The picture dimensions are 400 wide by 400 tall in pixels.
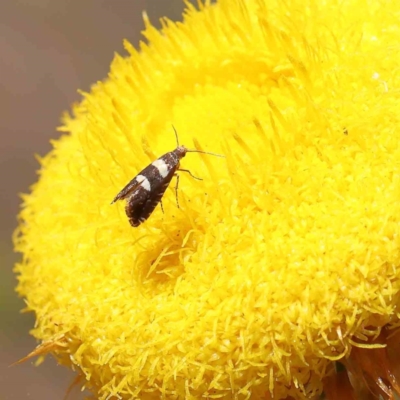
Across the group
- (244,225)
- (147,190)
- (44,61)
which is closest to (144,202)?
(147,190)

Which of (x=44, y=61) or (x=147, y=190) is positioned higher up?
(x=44, y=61)

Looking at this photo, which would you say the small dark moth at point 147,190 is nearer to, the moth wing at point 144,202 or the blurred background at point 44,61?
the moth wing at point 144,202

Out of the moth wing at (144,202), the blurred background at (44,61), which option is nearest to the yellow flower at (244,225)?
the moth wing at (144,202)

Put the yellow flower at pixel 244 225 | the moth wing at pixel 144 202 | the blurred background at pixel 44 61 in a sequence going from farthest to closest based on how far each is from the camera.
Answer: the blurred background at pixel 44 61 < the moth wing at pixel 144 202 < the yellow flower at pixel 244 225

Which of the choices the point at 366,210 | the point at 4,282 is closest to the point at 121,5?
the point at 4,282

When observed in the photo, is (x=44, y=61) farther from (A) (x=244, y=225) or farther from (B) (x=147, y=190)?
(A) (x=244, y=225)

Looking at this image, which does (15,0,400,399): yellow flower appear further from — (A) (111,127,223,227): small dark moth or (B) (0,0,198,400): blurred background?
(B) (0,0,198,400): blurred background
